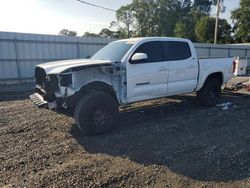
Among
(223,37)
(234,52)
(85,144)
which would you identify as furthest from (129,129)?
(223,37)

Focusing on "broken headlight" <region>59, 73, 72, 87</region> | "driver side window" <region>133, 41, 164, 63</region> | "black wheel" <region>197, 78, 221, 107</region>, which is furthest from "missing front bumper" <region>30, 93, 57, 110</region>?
"black wheel" <region>197, 78, 221, 107</region>

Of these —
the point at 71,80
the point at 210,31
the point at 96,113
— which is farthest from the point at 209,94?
the point at 210,31

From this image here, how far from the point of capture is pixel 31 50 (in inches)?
598

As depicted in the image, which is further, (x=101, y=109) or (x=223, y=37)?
(x=223, y=37)

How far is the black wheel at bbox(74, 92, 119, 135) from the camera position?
5.89m

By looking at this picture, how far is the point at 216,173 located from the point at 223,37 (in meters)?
47.8

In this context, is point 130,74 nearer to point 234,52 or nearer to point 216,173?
point 216,173

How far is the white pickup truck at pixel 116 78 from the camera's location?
19.5 ft

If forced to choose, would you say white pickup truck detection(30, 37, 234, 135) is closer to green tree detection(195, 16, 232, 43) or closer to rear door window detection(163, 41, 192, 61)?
rear door window detection(163, 41, 192, 61)

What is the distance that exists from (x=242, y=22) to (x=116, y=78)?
4554cm

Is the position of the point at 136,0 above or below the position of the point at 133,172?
above

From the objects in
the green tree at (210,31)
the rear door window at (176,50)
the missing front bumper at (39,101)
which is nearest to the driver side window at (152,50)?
the rear door window at (176,50)

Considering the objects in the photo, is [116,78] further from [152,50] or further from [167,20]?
[167,20]

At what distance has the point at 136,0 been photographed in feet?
204
